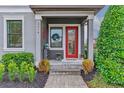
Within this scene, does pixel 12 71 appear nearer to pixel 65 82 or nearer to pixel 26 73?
pixel 26 73

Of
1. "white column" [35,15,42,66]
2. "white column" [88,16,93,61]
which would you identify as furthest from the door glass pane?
"white column" [35,15,42,66]

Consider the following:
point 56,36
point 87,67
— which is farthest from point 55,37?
point 87,67

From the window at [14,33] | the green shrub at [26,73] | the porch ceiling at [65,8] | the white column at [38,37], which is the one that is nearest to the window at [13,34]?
the window at [14,33]

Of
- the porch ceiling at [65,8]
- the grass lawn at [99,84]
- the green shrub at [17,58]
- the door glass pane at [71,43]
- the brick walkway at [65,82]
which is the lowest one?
the brick walkway at [65,82]

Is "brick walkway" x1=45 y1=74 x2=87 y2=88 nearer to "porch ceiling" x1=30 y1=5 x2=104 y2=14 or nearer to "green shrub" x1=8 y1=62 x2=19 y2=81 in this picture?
"green shrub" x1=8 y1=62 x2=19 y2=81

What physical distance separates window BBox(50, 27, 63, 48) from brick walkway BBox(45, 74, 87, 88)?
205 inches

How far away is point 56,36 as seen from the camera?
20.5 meters

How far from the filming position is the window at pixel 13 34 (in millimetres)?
17578

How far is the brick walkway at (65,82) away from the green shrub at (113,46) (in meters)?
1.68

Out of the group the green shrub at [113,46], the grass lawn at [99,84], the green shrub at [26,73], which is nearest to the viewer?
the green shrub at [113,46]

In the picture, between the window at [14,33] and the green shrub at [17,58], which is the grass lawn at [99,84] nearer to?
the green shrub at [17,58]

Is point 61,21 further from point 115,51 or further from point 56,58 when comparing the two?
point 115,51

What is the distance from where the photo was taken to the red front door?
20312 millimetres

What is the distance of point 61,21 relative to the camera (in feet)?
66.7
